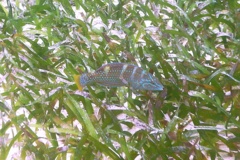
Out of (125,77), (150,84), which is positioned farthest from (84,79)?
(150,84)

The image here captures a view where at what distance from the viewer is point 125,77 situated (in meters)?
1.69

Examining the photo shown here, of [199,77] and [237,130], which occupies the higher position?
[199,77]

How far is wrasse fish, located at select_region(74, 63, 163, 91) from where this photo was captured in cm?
169

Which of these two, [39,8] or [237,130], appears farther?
[39,8]

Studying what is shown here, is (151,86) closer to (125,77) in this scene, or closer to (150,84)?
(150,84)

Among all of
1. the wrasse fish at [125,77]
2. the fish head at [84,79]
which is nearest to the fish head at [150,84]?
the wrasse fish at [125,77]

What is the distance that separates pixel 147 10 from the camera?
9.34 ft

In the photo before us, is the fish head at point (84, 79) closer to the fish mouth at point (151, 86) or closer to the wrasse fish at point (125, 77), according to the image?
the wrasse fish at point (125, 77)

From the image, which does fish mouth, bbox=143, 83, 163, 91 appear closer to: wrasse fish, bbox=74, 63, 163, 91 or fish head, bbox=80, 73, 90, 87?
wrasse fish, bbox=74, 63, 163, 91

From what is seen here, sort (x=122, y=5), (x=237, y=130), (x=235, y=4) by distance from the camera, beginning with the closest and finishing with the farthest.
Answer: (x=237, y=130) < (x=235, y=4) < (x=122, y=5)

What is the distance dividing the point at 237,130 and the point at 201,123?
0.18 m

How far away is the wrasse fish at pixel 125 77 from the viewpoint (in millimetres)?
1691

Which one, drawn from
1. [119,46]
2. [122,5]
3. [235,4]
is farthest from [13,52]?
[235,4]

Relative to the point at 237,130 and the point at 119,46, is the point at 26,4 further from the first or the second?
the point at 237,130
